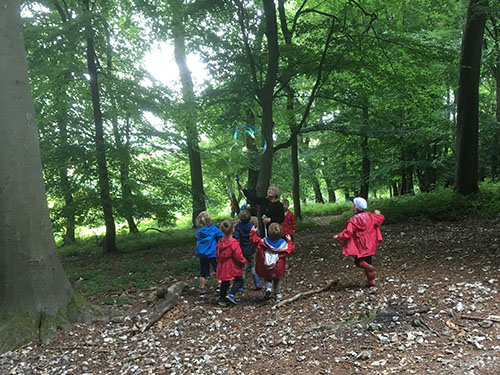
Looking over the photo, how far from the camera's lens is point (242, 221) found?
6.55 meters

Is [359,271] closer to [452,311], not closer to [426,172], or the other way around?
[452,311]

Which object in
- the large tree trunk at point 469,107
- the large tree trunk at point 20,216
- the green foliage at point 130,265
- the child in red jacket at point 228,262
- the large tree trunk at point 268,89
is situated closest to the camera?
the large tree trunk at point 20,216

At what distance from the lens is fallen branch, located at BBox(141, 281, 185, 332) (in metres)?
5.04

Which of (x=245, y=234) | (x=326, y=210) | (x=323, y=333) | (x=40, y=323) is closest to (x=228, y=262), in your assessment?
(x=245, y=234)

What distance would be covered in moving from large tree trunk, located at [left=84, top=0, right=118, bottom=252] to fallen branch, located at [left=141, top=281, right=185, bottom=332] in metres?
5.71

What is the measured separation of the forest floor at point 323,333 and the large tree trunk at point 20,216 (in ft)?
1.45

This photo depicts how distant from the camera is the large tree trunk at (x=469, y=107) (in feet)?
36.1

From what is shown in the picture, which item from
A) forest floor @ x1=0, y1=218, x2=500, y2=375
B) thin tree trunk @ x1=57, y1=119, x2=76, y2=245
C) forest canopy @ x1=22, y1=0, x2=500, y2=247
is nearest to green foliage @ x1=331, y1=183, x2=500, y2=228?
forest canopy @ x1=22, y1=0, x2=500, y2=247

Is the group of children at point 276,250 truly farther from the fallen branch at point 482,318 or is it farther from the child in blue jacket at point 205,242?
the fallen branch at point 482,318

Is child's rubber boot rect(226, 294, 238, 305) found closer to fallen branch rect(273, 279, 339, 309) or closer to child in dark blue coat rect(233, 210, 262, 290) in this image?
fallen branch rect(273, 279, 339, 309)

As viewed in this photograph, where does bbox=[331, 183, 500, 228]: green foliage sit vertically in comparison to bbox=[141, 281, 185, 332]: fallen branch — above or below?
above

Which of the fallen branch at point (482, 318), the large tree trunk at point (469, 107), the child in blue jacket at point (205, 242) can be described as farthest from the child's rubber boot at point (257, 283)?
the large tree trunk at point (469, 107)

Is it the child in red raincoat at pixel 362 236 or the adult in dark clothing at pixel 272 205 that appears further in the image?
the adult in dark clothing at pixel 272 205

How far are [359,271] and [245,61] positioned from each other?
5737 mm
